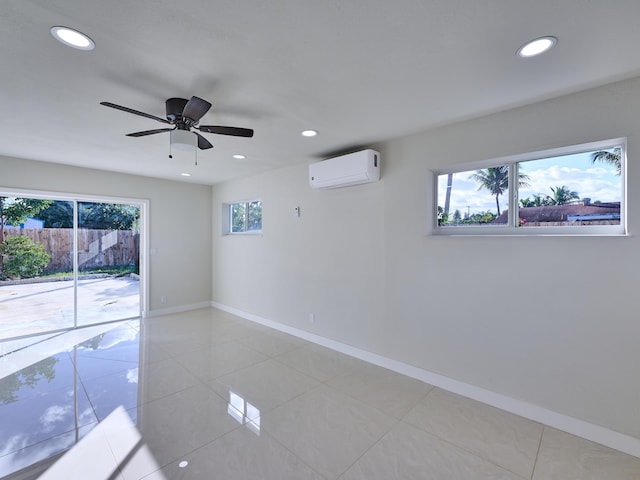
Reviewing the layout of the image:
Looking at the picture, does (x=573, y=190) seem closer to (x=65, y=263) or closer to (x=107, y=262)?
(x=107, y=262)

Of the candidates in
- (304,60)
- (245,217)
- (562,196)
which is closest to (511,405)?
(562,196)

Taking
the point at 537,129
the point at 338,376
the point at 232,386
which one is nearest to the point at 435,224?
the point at 537,129

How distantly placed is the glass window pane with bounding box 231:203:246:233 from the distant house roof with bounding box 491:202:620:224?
4143mm

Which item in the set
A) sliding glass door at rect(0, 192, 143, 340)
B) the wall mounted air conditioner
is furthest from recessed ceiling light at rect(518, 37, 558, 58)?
sliding glass door at rect(0, 192, 143, 340)

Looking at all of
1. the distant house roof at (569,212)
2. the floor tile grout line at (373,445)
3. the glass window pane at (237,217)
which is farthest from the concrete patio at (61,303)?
the distant house roof at (569,212)

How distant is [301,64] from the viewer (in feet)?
5.91

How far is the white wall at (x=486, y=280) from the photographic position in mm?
2018

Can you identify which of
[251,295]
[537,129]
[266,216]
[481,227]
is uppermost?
[537,129]

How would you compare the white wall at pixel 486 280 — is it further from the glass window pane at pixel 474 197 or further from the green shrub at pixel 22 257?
the green shrub at pixel 22 257

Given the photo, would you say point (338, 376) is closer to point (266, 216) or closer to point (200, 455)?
point (200, 455)

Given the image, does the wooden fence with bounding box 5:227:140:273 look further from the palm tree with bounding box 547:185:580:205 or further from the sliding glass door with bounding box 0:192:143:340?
the palm tree with bounding box 547:185:580:205

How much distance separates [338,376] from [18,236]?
468cm

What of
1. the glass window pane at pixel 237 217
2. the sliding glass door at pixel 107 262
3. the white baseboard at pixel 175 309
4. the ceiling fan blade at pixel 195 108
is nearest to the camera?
the ceiling fan blade at pixel 195 108

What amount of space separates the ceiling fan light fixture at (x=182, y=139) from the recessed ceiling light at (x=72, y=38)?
76 cm
